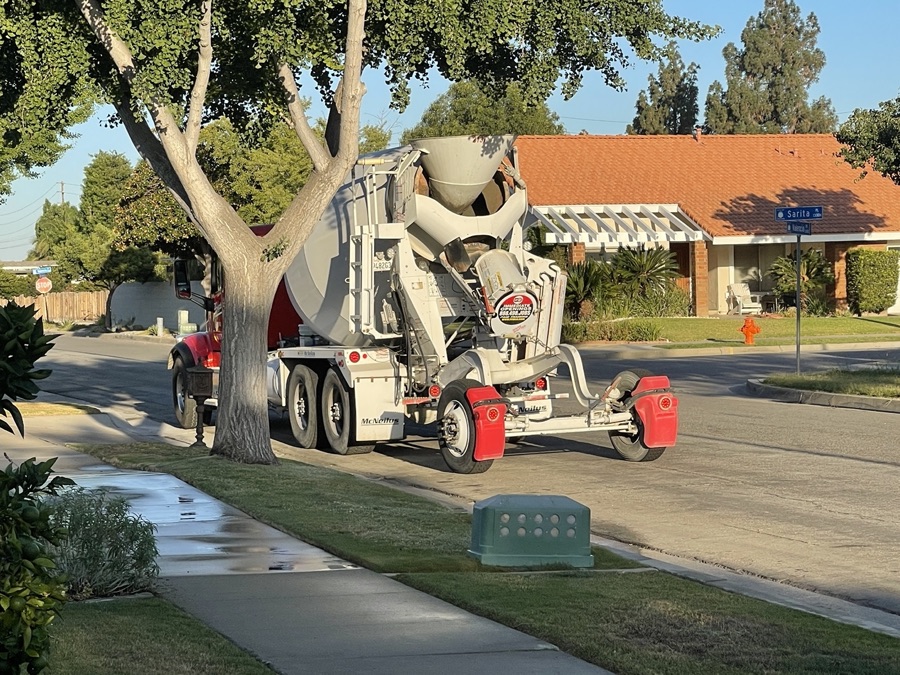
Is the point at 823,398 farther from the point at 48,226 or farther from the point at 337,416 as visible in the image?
the point at 48,226

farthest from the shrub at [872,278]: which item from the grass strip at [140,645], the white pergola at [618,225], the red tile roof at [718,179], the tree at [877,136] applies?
the grass strip at [140,645]

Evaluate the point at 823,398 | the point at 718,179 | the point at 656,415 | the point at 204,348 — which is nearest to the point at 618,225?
the point at 718,179

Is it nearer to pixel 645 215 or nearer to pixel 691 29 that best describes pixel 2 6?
pixel 691 29

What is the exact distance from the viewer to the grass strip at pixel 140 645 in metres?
6.38

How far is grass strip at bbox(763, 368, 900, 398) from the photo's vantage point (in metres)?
20.6

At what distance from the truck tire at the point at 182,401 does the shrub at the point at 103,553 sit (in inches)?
462

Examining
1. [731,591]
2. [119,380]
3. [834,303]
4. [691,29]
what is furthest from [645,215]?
[731,591]

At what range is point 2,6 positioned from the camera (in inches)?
525

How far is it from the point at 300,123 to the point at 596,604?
27.5 ft

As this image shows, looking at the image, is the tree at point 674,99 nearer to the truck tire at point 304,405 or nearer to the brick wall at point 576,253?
the brick wall at point 576,253

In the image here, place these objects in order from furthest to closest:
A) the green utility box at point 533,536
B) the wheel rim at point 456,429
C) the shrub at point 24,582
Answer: the wheel rim at point 456,429
the green utility box at point 533,536
the shrub at point 24,582

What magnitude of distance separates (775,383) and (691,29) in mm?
8464

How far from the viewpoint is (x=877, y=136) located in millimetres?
30328

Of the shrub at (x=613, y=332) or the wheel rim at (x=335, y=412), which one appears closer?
the wheel rim at (x=335, y=412)
